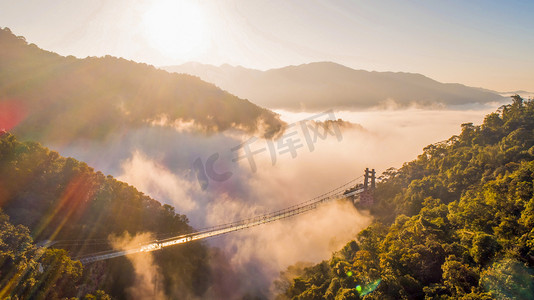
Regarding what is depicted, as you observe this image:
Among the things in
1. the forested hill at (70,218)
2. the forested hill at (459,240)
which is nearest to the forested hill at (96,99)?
the forested hill at (70,218)

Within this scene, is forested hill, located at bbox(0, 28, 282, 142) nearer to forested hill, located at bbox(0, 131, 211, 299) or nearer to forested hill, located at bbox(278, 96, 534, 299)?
forested hill, located at bbox(0, 131, 211, 299)

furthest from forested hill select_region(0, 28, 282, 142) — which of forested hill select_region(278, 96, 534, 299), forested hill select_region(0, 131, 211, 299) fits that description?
forested hill select_region(278, 96, 534, 299)

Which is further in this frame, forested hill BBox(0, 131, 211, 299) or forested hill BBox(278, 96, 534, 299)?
forested hill BBox(0, 131, 211, 299)

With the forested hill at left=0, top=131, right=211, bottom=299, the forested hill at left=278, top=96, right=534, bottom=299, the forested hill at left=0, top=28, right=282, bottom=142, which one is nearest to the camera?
the forested hill at left=278, top=96, right=534, bottom=299

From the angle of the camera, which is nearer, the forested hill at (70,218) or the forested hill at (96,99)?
the forested hill at (70,218)

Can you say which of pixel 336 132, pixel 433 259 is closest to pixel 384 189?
pixel 433 259

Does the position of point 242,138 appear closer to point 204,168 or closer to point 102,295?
point 204,168

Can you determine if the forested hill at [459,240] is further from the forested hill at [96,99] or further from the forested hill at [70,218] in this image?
the forested hill at [96,99]
